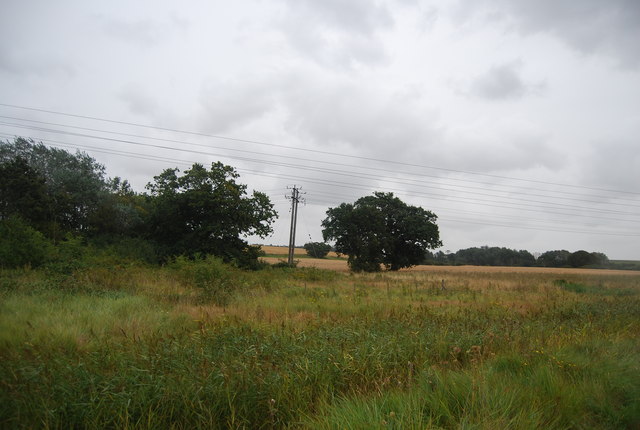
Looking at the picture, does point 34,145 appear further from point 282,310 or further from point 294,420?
point 294,420

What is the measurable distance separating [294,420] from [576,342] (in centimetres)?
515

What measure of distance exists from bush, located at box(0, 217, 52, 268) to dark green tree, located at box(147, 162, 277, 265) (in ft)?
36.4

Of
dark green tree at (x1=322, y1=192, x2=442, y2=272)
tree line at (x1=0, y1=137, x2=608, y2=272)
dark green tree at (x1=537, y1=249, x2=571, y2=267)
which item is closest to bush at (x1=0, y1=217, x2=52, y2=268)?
tree line at (x1=0, y1=137, x2=608, y2=272)

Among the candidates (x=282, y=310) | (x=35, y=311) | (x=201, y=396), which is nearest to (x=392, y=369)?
(x=201, y=396)

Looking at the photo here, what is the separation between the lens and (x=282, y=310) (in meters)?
8.43

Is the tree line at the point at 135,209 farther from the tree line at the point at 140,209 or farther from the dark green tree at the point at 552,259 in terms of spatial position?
the dark green tree at the point at 552,259

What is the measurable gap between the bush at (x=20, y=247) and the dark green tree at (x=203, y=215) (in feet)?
36.4

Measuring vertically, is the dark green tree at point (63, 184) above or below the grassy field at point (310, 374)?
above

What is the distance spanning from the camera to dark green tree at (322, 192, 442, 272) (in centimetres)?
4462

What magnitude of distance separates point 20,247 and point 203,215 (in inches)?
550

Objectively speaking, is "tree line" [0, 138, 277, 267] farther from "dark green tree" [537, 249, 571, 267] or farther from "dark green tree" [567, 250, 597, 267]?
"dark green tree" [537, 249, 571, 267]

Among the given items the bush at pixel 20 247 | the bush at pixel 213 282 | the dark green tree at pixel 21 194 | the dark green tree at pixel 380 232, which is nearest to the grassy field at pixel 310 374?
the bush at pixel 213 282

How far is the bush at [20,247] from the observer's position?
48.6 feet

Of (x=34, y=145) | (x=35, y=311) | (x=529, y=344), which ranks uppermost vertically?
(x=34, y=145)
